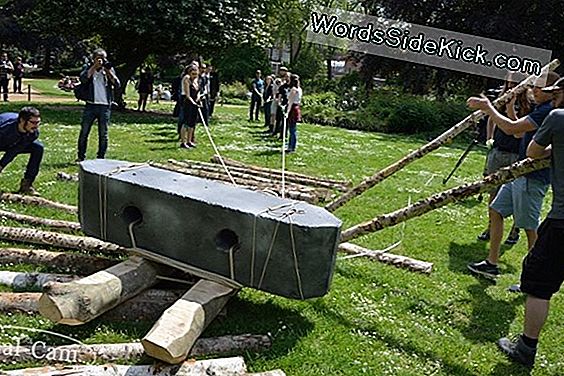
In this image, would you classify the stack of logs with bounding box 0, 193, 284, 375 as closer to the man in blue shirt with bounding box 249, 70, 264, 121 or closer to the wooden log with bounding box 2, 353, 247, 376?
the wooden log with bounding box 2, 353, 247, 376

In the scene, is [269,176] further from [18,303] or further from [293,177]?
[18,303]

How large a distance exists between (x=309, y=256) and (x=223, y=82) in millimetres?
42086

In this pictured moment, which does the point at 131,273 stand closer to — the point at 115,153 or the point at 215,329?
the point at 215,329

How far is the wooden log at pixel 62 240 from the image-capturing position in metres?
6.13

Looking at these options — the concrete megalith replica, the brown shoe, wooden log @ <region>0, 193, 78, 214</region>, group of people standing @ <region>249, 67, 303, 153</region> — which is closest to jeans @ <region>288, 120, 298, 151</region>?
group of people standing @ <region>249, 67, 303, 153</region>

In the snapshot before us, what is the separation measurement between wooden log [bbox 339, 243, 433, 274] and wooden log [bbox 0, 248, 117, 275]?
2.88m

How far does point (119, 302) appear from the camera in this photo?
188 inches

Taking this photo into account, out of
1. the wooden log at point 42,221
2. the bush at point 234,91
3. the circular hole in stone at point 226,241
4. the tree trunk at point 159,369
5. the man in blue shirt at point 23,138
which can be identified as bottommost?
the tree trunk at point 159,369

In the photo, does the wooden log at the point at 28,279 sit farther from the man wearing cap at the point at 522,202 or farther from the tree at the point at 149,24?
the tree at the point at 149,24

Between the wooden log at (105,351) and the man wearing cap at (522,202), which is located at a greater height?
the man wearing cap at (522,202)

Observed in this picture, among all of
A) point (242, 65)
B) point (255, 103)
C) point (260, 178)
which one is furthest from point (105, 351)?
point (242, 65)

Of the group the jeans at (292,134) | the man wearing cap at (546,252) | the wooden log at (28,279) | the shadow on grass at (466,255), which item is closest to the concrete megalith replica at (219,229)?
the wooden log at (28,279)

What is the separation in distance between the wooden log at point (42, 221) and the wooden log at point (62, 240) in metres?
0.59

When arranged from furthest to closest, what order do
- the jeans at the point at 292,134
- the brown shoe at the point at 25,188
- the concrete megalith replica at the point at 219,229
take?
1. the jeans at the point at 292,134
2. the brown shoe at the point at 25,188
3. the concrete megalith replica at the point at 219,229
